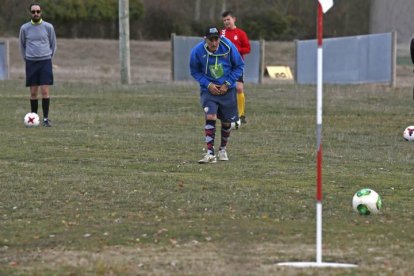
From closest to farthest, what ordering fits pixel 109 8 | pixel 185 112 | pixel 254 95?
pixel 185 112 → pixel 254 95 → pixel 109 8

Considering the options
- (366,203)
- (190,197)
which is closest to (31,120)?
(190,197)

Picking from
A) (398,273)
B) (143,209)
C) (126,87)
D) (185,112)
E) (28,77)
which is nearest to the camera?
(398,273)

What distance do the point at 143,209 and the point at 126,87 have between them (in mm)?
20709

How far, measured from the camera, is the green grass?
7914 millimetres

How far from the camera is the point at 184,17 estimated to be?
211 ft

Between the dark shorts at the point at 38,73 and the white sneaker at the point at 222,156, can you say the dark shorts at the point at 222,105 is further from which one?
the dark shorts at the point at 38,73

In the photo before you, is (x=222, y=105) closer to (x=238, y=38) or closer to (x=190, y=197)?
(x=190, y=197)

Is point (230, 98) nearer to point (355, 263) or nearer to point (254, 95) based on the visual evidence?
point (355, 263)

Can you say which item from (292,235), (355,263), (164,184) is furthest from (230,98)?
(355,263)

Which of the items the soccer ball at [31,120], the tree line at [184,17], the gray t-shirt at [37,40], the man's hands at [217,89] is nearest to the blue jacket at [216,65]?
the man's hands at [217,89]

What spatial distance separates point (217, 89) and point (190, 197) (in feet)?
10.1

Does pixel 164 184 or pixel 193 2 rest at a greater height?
pixel 193 2

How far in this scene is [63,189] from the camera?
11.2m

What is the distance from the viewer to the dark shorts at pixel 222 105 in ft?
44.7
